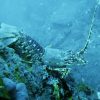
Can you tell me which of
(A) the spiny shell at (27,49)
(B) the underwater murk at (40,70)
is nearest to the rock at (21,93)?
(B) the underwater murk at (40,70)

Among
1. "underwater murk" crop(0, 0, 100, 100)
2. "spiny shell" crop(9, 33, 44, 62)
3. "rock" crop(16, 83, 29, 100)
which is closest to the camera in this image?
"rock" crop(16, 83, 29, 100)

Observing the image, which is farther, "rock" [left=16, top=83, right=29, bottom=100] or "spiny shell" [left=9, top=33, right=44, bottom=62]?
"spiny shell" [left=9, top=33, right=44, bottom=62]

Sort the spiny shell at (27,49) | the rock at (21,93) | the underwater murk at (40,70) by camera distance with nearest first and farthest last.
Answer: the rock at (21,93) < the underwater murk at (40,70) < the spiny shell at (27,49)

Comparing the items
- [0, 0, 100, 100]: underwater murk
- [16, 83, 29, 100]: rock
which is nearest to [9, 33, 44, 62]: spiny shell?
[0, 0, 100, 100]: underwater murk

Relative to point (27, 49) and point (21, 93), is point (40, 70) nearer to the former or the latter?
point (27, 49)

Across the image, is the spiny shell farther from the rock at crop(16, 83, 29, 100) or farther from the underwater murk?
the rock at crop(16, 83, 29, 100)

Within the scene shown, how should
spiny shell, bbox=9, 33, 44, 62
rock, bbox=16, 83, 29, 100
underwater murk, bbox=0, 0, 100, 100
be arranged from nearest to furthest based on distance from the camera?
rock, bbox=16, 83, 29, 100 → underwater murk, bbox=0, 0, 100, 100 → spiny shell, bbox=9, 33, 44, 62

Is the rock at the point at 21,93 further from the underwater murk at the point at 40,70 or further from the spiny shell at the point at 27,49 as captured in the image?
the spiny shell at the point at 27,49

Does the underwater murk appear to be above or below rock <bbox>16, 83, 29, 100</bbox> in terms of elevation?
above

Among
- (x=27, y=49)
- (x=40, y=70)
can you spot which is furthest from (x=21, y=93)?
(x=27, y=49)

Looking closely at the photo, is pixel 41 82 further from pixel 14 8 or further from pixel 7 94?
pixel 14 8

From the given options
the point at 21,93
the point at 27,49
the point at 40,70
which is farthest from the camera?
the point at 27,49
